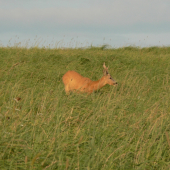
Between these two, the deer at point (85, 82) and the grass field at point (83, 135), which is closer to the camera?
the grass field at point (83, 135)

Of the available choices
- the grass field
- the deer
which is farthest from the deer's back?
the grass field

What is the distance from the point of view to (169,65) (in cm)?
1334

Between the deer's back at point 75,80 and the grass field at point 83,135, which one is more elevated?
the deer's back at point 75,80

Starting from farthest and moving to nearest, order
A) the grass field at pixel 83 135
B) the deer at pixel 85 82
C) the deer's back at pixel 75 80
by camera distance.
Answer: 1. the deer's back at pixel 75 80
2. the deer at pixel 85 82
3. the grass field at pixel 83 135

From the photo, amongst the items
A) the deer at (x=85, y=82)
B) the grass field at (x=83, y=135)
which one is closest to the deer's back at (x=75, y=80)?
the deer at (x=85, y=82)

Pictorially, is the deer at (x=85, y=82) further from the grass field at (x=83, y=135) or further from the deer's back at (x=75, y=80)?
the grass field at (x=83, y=135)

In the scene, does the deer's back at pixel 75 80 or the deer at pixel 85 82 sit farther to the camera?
the deer's back at pixel 75 80

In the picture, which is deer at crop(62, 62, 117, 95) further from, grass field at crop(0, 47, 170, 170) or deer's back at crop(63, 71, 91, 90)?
grass field at crop(0, 47, 170, 170)

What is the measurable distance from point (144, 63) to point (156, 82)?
12.5 ft

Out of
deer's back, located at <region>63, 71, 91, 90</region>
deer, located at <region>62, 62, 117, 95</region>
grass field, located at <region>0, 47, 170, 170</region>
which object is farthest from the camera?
deer's back, located at <region>63, 71, 91, 90</region>

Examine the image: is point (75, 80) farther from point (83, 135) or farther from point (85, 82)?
point (83, 135)

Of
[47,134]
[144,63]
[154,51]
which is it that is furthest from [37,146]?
[154,51]

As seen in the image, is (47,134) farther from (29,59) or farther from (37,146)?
(29,59)

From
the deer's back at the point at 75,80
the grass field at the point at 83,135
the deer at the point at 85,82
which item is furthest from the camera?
the deer's back at the point at 75,80
